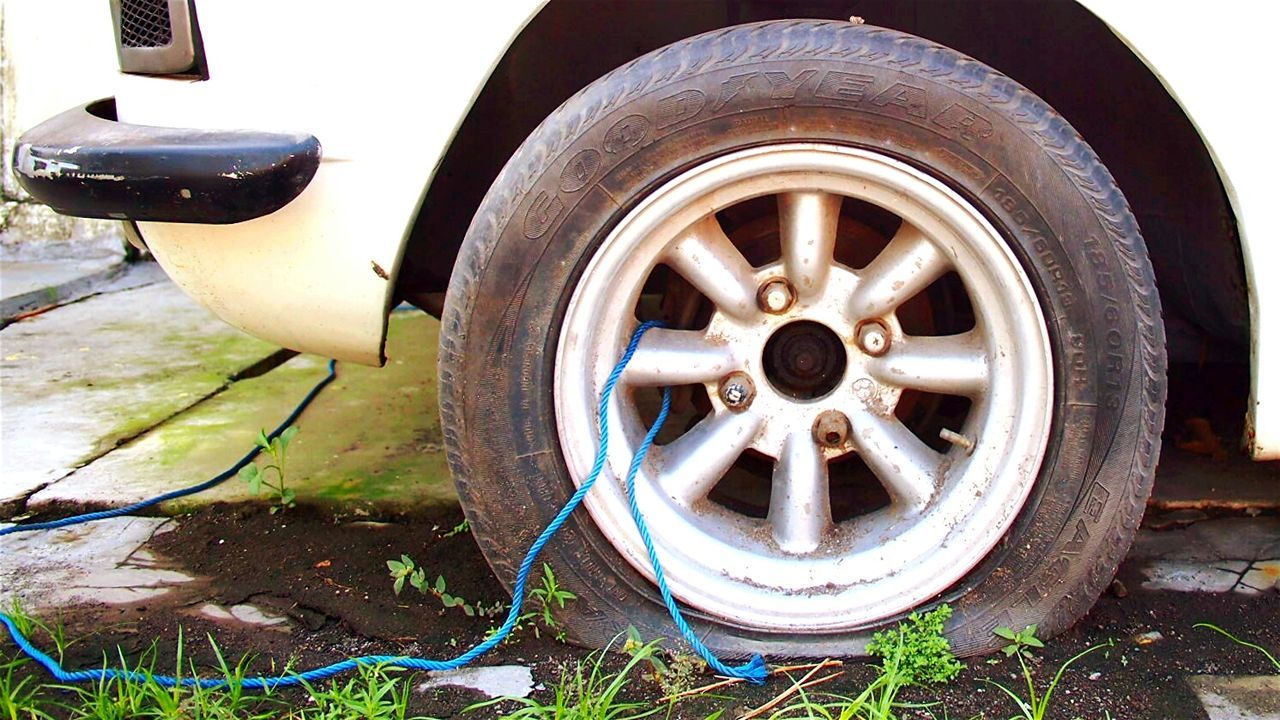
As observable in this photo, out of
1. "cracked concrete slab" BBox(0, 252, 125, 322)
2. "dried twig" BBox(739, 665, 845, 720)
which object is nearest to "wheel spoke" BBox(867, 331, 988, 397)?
"dried twig" BBox(739, 665, 845, 720)

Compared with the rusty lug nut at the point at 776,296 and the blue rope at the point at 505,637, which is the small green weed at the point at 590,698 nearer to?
the blue rope at the point at 505,637

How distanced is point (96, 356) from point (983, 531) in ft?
10.3

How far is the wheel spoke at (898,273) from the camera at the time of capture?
1730 mm

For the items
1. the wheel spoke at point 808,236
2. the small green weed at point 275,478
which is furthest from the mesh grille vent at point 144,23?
the wheel spoke at point 808,236

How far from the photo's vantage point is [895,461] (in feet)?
5.97

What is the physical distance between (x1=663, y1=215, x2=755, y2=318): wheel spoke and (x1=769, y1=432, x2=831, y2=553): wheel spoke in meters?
0.26

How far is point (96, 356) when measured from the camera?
3641mm

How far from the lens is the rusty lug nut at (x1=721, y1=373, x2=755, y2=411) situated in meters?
1.82

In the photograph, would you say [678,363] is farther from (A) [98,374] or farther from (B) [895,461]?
(A) [98,374]

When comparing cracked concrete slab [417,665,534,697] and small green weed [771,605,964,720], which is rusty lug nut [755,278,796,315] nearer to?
small green weed [771,605,964,720]

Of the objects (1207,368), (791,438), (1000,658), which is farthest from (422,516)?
(1207,368)

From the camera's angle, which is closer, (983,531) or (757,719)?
(757,719)

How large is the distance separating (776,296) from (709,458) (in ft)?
1.01

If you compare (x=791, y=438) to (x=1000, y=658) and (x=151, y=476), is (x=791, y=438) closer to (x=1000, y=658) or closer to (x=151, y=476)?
(x=1000, y=658)
